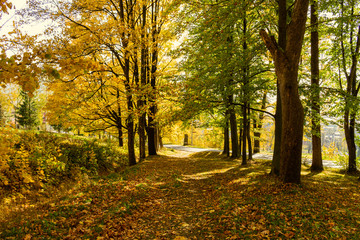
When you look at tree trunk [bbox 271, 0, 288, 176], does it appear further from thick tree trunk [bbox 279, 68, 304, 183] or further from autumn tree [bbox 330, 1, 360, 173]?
autumn tree [bbox 330, 1, 360, 173]

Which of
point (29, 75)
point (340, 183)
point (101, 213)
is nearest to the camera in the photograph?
point (29, 75)

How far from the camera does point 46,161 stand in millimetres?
8406

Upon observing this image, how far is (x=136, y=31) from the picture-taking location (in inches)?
419

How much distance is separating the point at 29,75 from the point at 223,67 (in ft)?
24.4

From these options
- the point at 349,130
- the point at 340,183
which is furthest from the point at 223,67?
the point at 349,130

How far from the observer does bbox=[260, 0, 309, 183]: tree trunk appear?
19.3 ft

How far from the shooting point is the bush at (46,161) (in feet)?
22.6

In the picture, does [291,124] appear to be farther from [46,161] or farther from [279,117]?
[46,161]

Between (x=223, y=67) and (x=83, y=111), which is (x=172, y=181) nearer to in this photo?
(x=223, y=67)

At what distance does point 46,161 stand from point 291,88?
33.4ft

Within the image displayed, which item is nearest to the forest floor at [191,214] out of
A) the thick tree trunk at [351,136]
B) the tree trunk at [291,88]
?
the tree trunk at [291,88]

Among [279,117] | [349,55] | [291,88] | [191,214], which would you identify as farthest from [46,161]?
[349,55]

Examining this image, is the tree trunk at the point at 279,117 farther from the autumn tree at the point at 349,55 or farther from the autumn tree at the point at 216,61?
the autumn tree at the point at 349,55

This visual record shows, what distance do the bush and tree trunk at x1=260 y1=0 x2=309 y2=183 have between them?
302 inches
